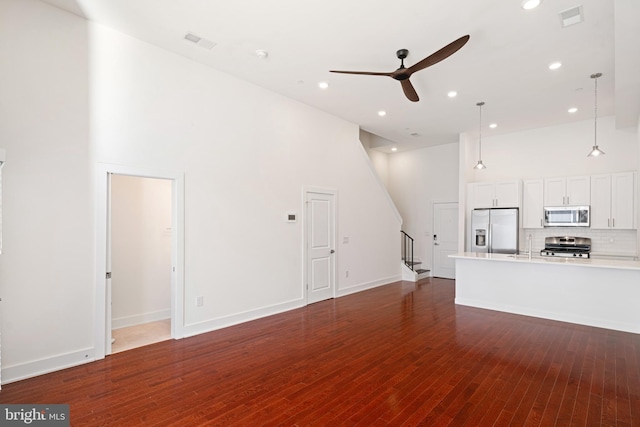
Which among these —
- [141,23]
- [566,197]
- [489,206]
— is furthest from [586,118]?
[141,23]

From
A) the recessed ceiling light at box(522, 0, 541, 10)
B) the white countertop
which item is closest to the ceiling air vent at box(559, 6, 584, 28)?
the recessed ceiling light at box(522, 0, 541, 10)

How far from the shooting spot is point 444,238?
8914 millimetres

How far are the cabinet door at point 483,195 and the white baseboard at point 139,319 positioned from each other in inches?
280

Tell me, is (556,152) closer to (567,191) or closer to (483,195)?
(567,191)

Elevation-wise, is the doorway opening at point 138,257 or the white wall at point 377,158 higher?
the white wall at point 377,158

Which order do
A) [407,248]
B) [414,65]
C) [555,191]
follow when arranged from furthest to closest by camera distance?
1. [407,248]
2. [555,191]
3. [414,65]

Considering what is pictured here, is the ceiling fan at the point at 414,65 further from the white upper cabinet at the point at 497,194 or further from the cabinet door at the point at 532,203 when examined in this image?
the cabinet door at the point at 532,203

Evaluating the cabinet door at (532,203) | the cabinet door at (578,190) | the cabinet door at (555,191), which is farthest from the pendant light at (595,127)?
the cabinet door at (532,203)

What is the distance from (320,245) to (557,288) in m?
4.05

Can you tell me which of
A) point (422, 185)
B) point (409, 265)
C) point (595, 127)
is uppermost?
point (595, 127)

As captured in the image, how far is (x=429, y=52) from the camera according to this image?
13.7ft

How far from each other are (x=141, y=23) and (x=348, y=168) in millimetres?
4497

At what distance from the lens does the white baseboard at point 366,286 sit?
681 centimetres

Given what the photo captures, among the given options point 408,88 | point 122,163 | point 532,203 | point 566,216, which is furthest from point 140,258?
point 566,216
